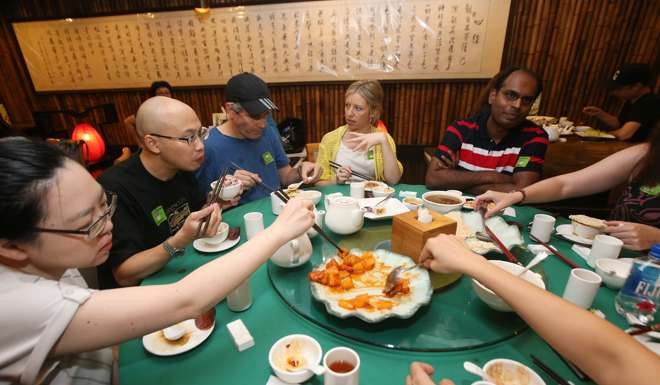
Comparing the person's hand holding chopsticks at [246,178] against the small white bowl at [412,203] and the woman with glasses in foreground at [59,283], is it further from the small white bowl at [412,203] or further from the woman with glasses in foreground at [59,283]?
the woman with glasses in foreground at [59,283]

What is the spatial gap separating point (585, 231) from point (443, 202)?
691mm

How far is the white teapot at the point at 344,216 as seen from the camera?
58.4 inches

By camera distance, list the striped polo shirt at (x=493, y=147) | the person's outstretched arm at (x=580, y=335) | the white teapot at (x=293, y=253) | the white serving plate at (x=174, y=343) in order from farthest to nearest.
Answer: the striped polo shirt at (x=493, y=147) < the white teapot at (x=293, y=253) < the white serving plate at (x=174, y=343) < the person's outstretched arm at (x=580, y=335)

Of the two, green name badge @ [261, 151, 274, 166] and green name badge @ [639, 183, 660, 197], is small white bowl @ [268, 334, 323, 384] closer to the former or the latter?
green name badge @ [261, 151, 274, 166]

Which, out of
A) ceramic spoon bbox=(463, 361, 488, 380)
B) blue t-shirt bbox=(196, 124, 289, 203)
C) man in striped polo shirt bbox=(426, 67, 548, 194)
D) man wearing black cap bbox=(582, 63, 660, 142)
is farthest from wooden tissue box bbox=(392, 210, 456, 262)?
man wearing black cap bbox=(582, 63, 660, 142)

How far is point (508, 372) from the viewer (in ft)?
2.71

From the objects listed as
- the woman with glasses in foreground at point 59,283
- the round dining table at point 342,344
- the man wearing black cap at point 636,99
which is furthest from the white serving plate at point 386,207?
the man wearing black cap at point 636,99

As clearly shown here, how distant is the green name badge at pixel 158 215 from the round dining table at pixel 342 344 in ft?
2.54

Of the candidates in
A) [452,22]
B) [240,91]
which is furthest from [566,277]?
[452,22]

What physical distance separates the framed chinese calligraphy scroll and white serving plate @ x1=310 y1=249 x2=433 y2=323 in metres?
3.45

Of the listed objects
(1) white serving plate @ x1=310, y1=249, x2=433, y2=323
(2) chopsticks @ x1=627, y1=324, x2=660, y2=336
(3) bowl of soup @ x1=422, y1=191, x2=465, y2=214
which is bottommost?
(2) chopsticks @ x1=627, y1=324, x2=660, y2=336

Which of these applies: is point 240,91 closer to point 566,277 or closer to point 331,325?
point 331,325

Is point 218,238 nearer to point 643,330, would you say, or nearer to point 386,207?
point 386,207

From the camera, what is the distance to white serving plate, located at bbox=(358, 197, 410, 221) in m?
1.73
